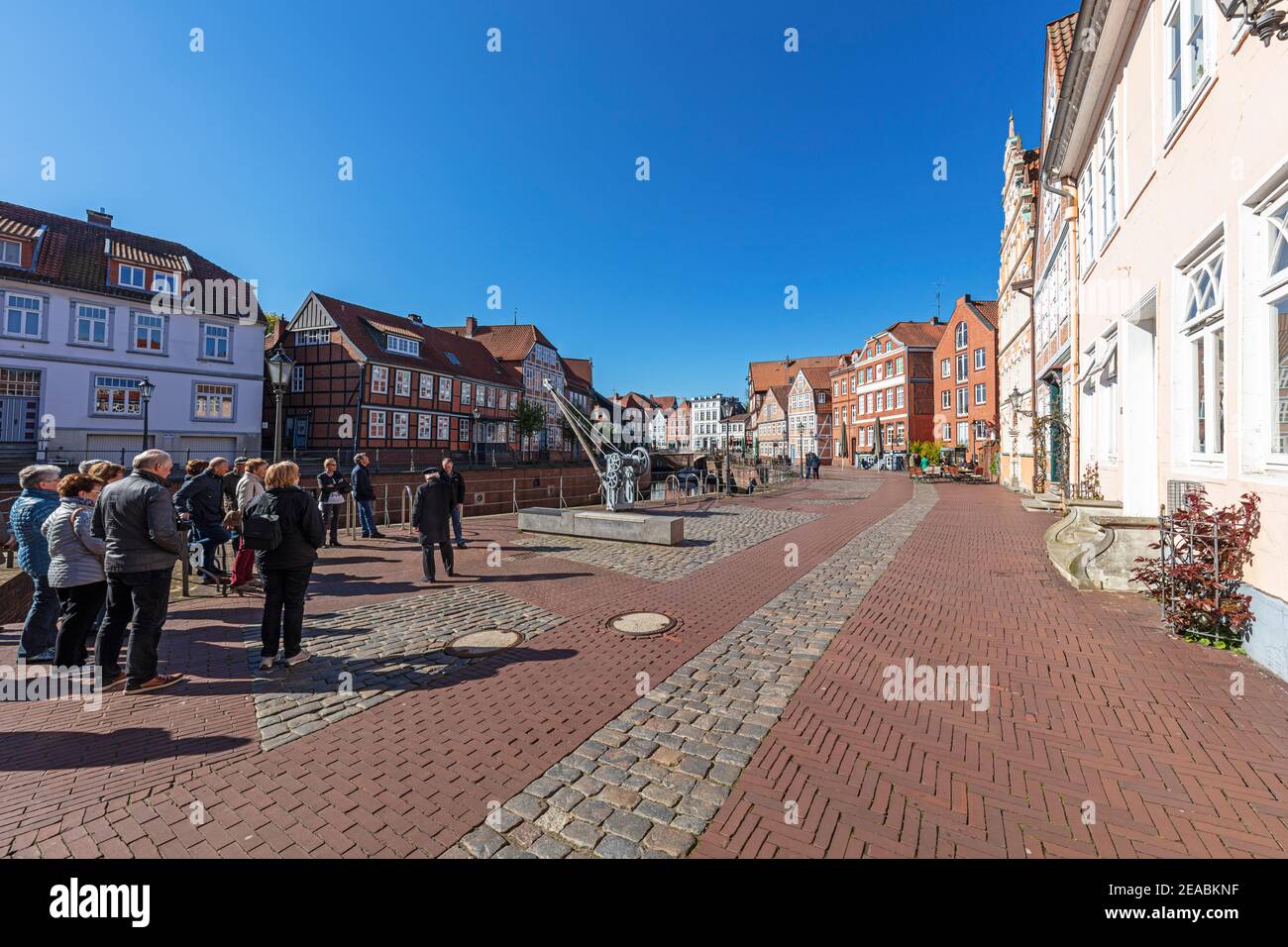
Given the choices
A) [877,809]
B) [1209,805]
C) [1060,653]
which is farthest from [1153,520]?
[877,809]

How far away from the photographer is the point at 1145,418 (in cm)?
873

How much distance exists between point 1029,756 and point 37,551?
7682mm

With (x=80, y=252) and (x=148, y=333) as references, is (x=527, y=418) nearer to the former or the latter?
(x=148, y=333)

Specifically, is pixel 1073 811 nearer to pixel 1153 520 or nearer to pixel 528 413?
pixel 1153 520

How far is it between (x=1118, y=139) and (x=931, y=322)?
46701mm

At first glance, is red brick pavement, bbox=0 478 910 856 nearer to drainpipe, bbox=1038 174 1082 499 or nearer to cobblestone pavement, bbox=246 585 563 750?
cobblestone pavement, bbox=246 585 563 750

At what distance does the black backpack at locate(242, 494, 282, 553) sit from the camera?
4570 mm

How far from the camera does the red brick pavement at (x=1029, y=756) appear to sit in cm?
265

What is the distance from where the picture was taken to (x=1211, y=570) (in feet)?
16.9

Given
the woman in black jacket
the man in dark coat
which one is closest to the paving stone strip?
the woman in black jacket

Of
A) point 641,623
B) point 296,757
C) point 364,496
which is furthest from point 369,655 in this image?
point 364,496

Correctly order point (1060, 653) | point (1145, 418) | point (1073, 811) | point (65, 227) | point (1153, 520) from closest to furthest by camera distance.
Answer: point (1073, 811)
point (1060, 653)
point (1153, 520)
point (1145, 418)
point (65, 227)

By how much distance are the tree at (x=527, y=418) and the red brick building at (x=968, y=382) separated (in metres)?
31.8

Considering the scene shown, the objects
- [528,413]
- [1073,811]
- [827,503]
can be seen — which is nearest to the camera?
[1073,811]
